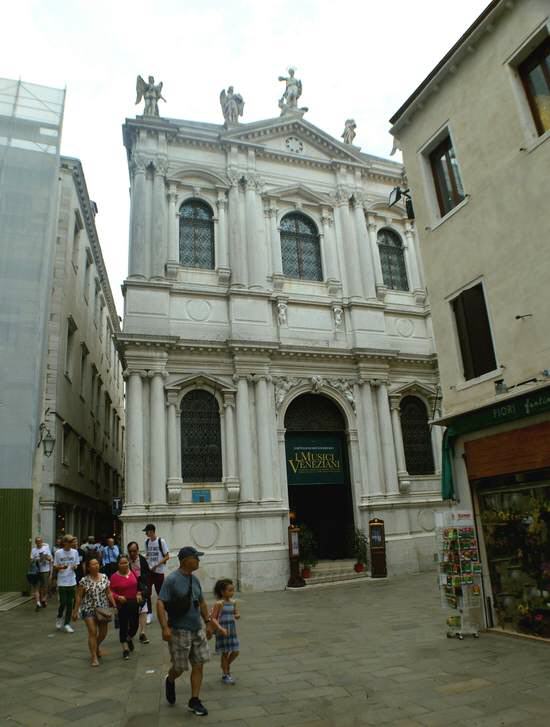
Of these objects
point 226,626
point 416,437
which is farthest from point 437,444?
point 226,626

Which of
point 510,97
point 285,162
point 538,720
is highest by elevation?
point 285,162

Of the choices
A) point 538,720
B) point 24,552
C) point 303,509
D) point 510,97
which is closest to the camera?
point 538,720

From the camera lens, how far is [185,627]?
6250mm

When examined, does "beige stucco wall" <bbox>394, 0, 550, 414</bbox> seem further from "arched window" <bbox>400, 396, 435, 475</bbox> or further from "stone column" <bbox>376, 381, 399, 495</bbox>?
"arched window" <bbox>400, 396, 435, 475</bbox>

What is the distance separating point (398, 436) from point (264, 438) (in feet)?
17.5

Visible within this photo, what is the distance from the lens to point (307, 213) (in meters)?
23.2

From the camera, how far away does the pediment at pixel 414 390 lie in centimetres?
2155

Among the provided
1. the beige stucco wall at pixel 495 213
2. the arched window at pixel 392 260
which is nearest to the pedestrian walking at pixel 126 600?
the beige stucco wall at pixel 495 213

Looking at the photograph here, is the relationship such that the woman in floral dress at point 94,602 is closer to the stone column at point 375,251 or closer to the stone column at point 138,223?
the stone column at point 138,223

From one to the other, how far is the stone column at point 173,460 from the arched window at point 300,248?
7226mm

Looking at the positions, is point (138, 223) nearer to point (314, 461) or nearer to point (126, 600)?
point (314, 461)

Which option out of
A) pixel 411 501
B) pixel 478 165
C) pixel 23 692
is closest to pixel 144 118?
pixel 478 165

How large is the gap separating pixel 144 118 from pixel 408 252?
12.0 m

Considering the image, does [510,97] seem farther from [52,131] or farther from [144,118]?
[52,131]
